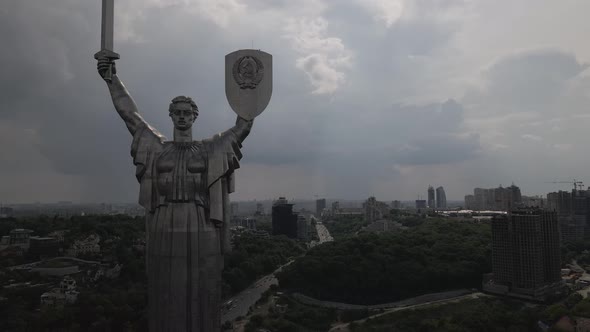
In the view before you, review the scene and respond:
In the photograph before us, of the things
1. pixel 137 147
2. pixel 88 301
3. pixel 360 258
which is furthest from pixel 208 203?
pixel 360 258

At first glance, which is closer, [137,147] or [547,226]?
[137,147]

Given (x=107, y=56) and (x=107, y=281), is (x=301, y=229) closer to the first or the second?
(x=107, y=281)

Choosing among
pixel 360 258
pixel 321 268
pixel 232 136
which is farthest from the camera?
pixel 360 258

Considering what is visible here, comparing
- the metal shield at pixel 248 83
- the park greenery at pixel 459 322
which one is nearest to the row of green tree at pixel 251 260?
the park greenery at pixel 459 322

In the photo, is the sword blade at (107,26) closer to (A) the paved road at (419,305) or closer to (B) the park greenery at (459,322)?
(B) the park greenery at (459,322)

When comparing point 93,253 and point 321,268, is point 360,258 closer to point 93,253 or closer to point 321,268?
point 321,268
